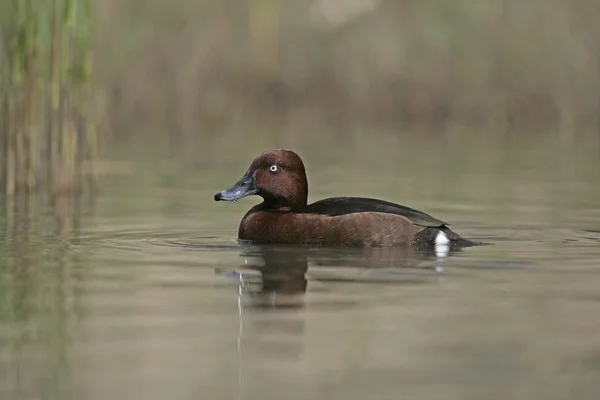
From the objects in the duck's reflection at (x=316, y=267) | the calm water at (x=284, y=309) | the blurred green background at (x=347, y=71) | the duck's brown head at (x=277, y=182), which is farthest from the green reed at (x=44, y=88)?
the blurred green background at (x=347, y=71)

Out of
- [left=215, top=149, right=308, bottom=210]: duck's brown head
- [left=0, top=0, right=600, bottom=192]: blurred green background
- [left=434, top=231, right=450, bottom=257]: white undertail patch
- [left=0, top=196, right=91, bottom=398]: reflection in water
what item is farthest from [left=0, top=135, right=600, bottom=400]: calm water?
[left=0, top=0, right=600, bottom=192]: blurred green background

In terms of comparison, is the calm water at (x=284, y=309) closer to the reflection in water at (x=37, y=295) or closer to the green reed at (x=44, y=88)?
the reflection in water at (x=37, y=295)

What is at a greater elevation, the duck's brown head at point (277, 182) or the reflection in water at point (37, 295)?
the duck's brown head at point (277, 182)

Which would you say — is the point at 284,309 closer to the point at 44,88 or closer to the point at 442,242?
the point at 442,242

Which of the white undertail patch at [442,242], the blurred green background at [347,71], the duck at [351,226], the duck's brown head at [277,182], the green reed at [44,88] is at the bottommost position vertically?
A: the white undertail patch at [442,242]

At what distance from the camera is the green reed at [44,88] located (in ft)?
34.9

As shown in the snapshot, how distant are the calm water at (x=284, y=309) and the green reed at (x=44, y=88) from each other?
1.25 ft

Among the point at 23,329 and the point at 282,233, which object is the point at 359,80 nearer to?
the point at 282,233

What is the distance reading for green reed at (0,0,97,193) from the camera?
10633 mm

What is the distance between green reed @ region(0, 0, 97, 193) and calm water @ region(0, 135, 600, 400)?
380 mm

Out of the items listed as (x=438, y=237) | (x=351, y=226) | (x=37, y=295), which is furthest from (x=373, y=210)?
(x=37, y=295)

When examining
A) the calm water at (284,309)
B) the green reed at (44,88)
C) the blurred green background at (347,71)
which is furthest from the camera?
the blurred green background at (347,71)

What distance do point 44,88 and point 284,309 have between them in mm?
5575

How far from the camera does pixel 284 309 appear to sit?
19.2ft
